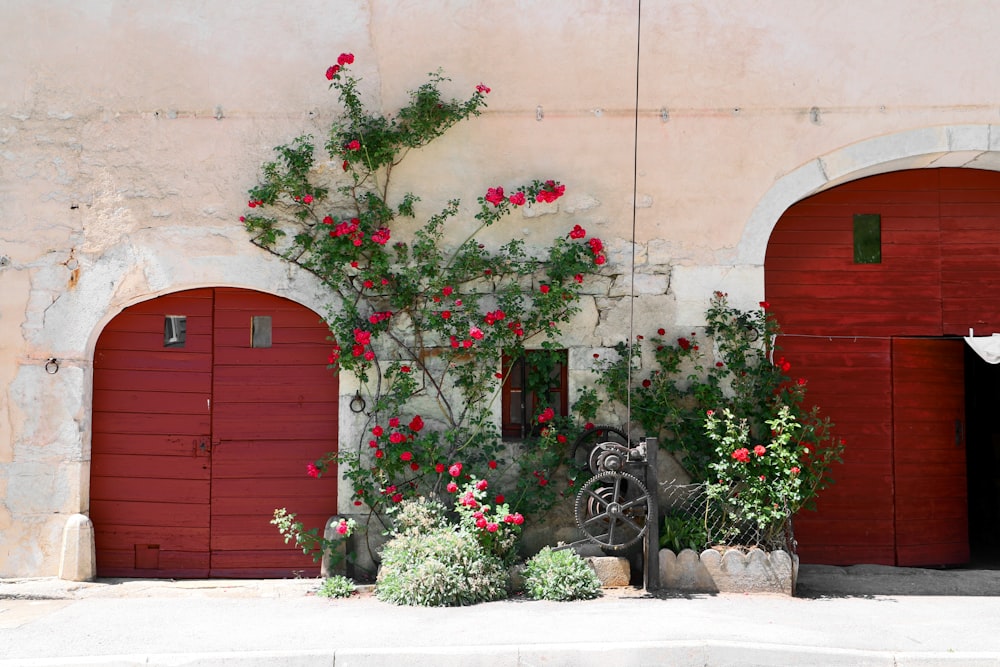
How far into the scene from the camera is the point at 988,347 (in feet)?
21.7

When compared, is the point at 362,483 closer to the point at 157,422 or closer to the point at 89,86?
the point at 157,422

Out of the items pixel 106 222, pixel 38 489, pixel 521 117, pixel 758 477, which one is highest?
pixel 521 117

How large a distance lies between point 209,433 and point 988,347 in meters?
6.10

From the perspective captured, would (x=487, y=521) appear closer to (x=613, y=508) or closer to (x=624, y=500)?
(x=613, y=508)

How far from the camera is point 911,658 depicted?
444 cm

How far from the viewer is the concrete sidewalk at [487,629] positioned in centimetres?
448

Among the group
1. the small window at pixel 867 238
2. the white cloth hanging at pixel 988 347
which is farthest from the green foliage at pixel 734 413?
the white cloth hanging at pixel 988 347

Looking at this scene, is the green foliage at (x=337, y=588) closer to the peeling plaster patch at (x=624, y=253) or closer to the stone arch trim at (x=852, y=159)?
the peeling plaster patch at (x=624, y=253)

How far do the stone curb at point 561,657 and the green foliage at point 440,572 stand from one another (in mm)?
913

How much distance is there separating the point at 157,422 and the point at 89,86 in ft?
8.60

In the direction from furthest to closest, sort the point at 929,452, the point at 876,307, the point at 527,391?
the point at 929,452
the point at 876,307
the point at 527,391

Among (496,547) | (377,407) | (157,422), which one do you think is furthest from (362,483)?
(157,422)

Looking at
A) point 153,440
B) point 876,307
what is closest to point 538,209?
point 876,307

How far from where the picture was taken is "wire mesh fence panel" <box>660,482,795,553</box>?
5918mm
